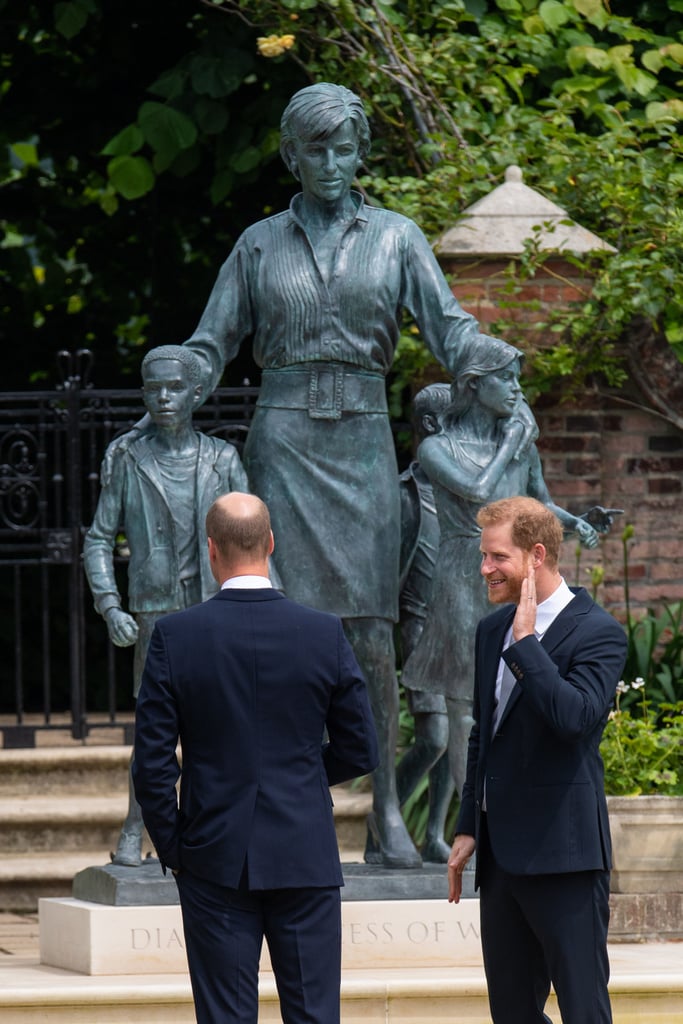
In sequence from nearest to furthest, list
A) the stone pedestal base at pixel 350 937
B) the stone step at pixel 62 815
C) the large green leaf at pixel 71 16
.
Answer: the stone pedestal base at pixel 350 937 → the stone step at pixel 62 815 → the large green leaf at pixel 71 16

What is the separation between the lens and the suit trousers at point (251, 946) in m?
3.89

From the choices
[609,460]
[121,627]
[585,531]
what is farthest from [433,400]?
[609,460]

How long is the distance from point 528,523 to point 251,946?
1.05 metres

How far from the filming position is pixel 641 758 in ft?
22.9

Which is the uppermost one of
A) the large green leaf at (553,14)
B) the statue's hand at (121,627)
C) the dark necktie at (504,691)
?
the large green leaf at (553,14)

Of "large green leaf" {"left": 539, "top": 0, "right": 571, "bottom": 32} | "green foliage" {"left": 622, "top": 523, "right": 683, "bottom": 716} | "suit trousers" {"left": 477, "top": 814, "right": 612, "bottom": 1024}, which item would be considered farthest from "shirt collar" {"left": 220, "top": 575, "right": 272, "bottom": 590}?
"large green leaf" {"left": 539, "top": 0, "right": 571, "bottom": 32}

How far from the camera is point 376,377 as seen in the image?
5805 mm

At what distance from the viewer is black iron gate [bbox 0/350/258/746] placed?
895 centimetres

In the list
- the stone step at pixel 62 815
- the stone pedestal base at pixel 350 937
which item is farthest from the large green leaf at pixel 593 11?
the stone pedestal base at pixel 350 937

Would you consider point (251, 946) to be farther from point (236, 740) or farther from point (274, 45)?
point (274, 45)

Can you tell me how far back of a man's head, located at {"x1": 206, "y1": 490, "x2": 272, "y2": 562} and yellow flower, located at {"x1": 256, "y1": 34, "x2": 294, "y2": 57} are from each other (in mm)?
5089

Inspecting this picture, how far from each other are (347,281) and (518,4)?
13.3ft

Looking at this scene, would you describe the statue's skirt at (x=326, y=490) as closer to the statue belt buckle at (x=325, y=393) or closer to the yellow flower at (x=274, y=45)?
the statue belt buckle at (x=325, y=393)

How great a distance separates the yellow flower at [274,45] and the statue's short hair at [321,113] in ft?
10.0
